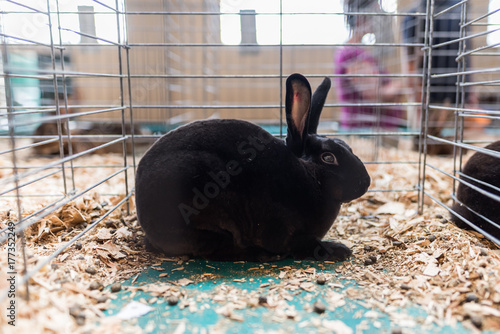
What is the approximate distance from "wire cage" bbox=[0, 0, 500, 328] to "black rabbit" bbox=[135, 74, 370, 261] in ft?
1.91

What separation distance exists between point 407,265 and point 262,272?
663 mm

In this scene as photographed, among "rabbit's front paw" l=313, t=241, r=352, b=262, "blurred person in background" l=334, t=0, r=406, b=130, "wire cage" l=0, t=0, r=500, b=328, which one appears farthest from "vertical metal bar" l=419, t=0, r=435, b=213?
"blurred person in background" l=334, t=0, r=406, b=130

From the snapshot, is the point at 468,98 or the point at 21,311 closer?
the point at 21,311

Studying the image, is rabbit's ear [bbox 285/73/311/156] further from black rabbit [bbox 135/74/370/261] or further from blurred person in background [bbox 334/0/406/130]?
blurred person in background [bbox 334/0/406/130]

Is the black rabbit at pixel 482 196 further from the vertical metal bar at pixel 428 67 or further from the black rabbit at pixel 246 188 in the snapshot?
the black rabbit at pixel 246 188

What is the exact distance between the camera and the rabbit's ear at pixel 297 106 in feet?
6.27

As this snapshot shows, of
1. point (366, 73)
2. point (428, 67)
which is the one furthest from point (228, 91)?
point (428, 67)

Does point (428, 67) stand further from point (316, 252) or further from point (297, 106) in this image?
point (316, 252)

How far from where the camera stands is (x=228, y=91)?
809cm

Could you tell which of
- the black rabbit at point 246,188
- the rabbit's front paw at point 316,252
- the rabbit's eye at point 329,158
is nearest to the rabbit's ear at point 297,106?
the black rabbit at point 246,188

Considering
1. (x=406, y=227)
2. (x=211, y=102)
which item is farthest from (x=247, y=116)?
(x=406, y=227)

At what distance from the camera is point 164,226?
1933 millimetres

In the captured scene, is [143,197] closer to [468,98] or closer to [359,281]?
[359,281]

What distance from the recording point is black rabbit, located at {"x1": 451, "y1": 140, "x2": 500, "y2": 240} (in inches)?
82.6
